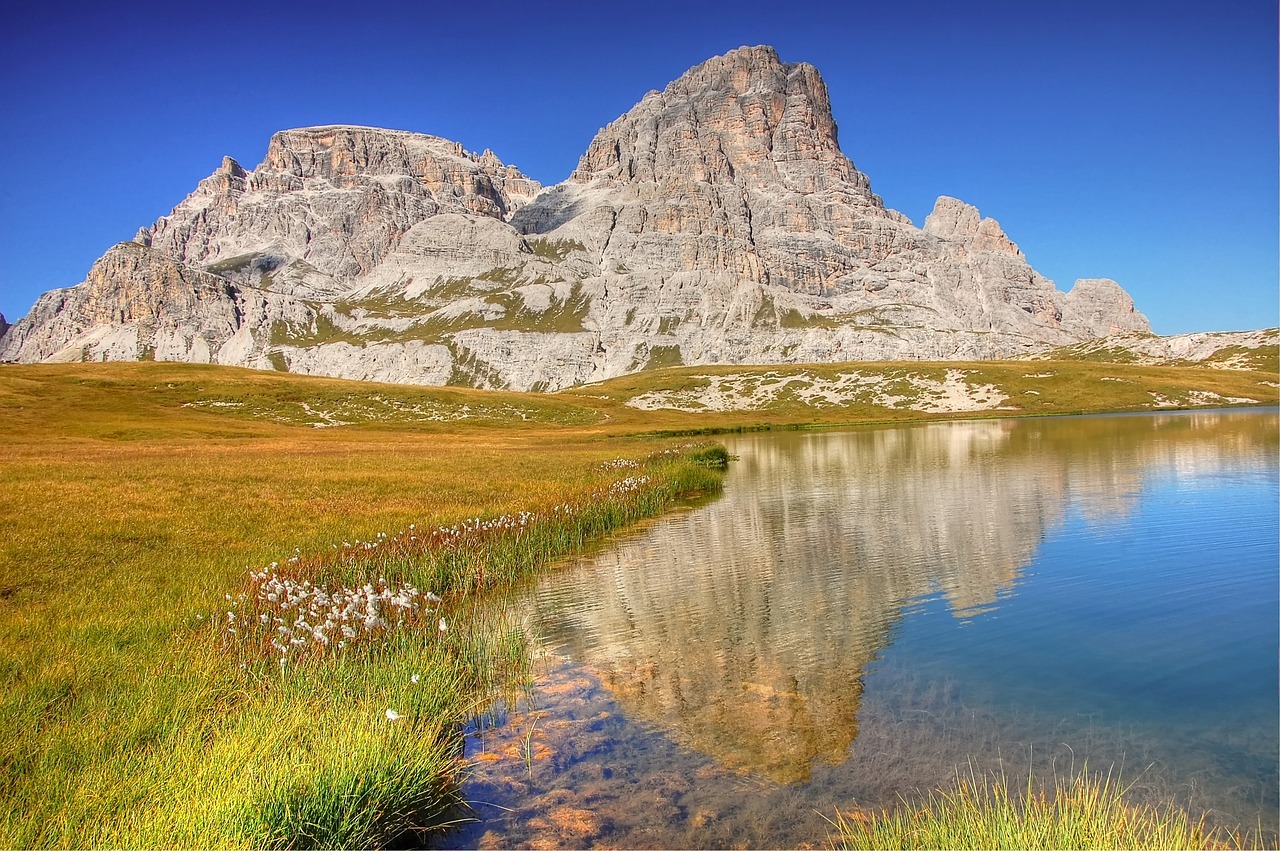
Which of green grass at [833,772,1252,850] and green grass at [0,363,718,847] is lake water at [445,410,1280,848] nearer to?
green grass at [833,772,1252,850]

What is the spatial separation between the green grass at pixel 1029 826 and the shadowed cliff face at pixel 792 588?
182 centimetres

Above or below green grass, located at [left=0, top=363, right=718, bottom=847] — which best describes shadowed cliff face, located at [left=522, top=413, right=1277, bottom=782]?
below

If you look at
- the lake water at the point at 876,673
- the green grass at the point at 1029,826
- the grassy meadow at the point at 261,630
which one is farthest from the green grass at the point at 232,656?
the green grass at the point at 1029,826

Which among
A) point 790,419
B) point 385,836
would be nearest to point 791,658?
point 385,836

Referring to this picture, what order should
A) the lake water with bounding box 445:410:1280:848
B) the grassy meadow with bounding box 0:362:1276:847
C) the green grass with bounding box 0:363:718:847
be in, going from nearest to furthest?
the green grass with bounding box 0:363:718:847 < the grassy meadow with bounding box 0:362:1276:847 < the lake water with bounding box 445:410:1280:848

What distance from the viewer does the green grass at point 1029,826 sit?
6031mm

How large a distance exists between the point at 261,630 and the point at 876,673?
11543 mm

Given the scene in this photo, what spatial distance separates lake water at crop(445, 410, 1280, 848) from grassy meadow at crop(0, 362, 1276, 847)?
1.49 m

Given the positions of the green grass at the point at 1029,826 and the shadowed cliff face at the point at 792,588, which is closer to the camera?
the green grass at the point at 1029,826

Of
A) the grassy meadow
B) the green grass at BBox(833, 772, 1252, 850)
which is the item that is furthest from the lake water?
the grassy meadow

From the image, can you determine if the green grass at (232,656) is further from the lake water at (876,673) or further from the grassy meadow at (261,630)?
the lake water at (876,673)

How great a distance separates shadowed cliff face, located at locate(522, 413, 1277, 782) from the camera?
1173 cm

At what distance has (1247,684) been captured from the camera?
1220cm

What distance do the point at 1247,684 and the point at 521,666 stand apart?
1307cm
